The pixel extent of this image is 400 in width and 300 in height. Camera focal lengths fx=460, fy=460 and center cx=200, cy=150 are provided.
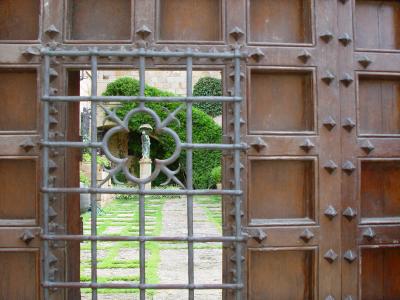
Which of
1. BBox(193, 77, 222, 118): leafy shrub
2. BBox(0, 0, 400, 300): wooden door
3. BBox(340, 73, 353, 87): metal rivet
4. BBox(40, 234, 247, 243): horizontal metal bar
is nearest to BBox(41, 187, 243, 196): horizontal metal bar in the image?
BBox(0, 0, 400, 300): wooden door

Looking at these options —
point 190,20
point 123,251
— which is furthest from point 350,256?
point 123,251

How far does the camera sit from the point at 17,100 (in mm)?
2953

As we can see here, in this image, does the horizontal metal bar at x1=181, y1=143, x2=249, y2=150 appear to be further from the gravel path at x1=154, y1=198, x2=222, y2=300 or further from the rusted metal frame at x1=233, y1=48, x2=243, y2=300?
the gravel path at x1=154, y1=198, x2=222, y2=300

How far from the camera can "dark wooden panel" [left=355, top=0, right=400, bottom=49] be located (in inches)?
123

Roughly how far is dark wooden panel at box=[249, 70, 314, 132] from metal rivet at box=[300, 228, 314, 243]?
0.66m

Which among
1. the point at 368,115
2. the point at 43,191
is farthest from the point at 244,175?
the point at 43,191

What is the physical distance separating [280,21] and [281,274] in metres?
1.68

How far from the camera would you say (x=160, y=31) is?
9.86ft

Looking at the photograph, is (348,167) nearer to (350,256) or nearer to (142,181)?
(350,256)

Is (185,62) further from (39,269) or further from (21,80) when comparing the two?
(39,269)

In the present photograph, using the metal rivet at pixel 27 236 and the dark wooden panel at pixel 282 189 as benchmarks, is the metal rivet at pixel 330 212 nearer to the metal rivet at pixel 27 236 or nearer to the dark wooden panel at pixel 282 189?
the dark wooden panel at pixel 282 189

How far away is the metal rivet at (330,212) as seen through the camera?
9.64 ft

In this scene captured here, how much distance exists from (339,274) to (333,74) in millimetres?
1296

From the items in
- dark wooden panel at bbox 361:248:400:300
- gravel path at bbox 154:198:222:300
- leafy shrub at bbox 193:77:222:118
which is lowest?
gravel path at bbox 154:198:222:300
